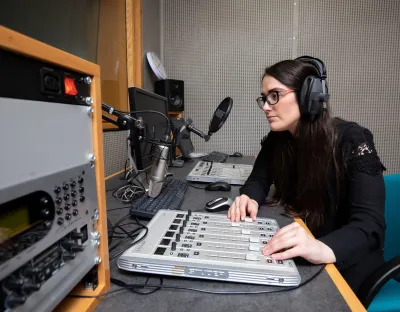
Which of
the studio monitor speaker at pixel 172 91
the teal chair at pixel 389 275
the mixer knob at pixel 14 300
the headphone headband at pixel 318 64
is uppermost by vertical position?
the studio monitor speaker at pixel 172 91

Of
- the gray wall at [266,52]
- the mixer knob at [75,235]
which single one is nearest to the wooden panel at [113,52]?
the gray wall at [266,52]

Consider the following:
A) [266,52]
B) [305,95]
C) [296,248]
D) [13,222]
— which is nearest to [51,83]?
[13,222]

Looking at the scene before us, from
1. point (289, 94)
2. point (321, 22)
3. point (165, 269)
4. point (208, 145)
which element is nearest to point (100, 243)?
point (165, 269)

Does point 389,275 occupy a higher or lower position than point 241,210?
lower

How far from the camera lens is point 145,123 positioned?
90 cm

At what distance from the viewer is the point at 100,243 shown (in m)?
0.40

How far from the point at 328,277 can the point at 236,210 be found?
0.87 feet

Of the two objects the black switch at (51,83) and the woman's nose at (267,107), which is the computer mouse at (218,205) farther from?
the black switch at (51,83)

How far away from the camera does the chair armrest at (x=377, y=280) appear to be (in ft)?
2.14

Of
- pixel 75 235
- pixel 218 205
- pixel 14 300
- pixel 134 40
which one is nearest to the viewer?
pixel 14 300

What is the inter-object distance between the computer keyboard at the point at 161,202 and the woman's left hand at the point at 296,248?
1.14 ft

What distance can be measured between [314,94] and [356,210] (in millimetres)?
387

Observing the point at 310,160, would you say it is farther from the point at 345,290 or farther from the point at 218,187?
the point at 345,290

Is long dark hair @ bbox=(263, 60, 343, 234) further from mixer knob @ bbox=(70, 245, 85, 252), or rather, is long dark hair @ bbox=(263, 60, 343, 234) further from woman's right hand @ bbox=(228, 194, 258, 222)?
mixer knob @ bbox=(70, 245, 85, 252)
